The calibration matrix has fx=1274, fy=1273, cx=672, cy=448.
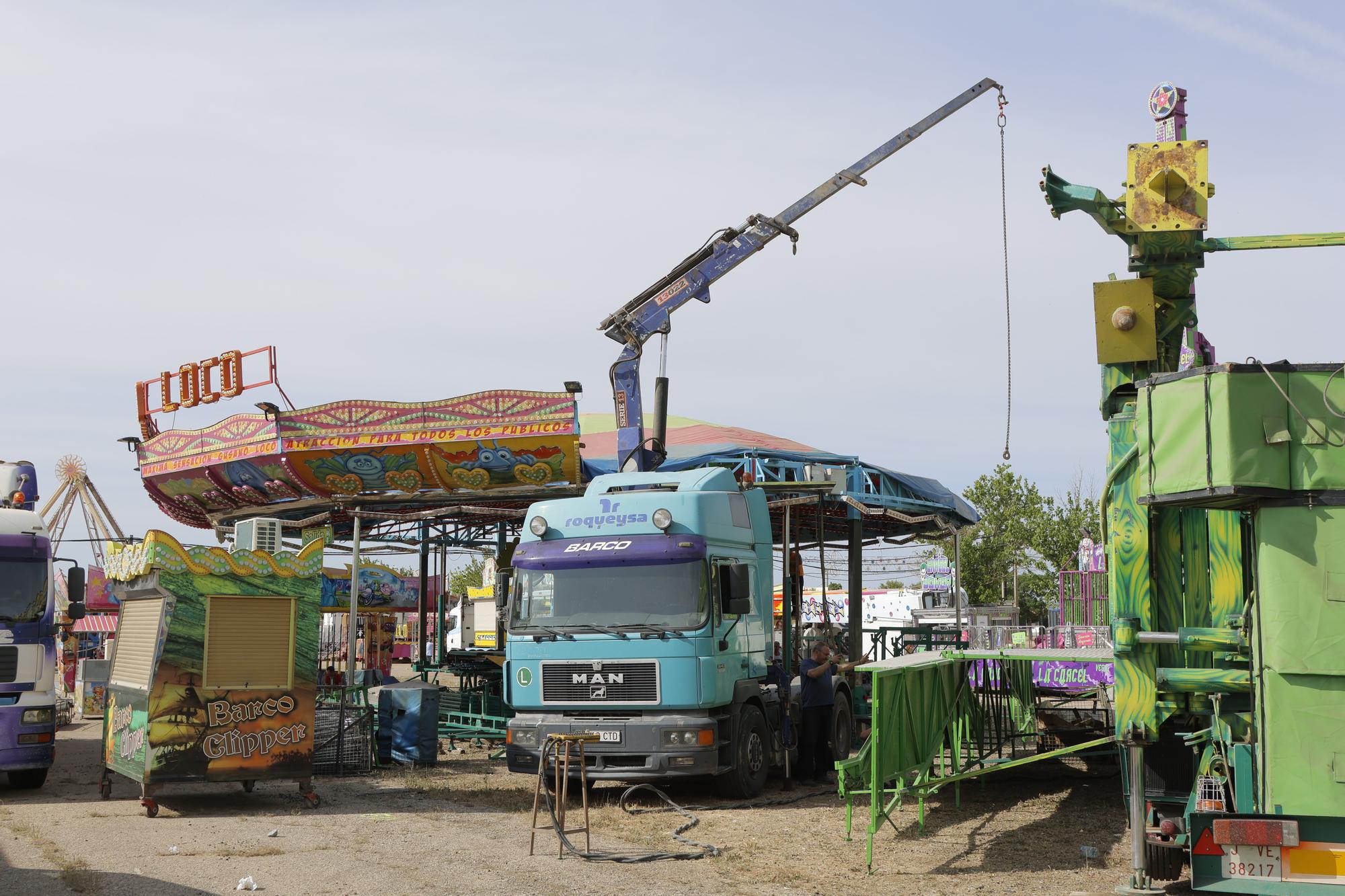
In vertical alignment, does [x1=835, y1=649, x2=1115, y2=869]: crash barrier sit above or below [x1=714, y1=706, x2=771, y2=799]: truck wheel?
above

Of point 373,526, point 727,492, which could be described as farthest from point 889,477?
point 373,526

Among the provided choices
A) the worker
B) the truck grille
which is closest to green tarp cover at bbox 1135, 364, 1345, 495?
the truck grille

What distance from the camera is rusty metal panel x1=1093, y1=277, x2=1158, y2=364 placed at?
8.31 m

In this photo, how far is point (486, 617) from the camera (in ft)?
120

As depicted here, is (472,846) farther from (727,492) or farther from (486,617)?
(486,617)

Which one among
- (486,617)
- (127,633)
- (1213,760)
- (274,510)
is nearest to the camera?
(1213,760)

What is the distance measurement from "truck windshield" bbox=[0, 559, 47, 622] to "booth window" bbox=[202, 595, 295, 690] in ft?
7.69

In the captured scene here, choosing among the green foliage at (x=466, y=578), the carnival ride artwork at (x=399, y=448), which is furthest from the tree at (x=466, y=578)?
the carnival ride artwork at (x=399, y=448)

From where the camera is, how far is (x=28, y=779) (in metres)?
14.6

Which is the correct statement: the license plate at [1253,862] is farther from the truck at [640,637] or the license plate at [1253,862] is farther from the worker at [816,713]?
the worker at [816,713]

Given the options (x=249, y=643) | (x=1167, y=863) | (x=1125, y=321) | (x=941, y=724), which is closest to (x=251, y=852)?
(x=249, y=643)

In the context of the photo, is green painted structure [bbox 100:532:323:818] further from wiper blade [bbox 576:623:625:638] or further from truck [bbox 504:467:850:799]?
wiper blade [bbox 576:623:625:638]

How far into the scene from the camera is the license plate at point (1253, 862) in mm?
6332

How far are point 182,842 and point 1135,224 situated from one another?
930cm
